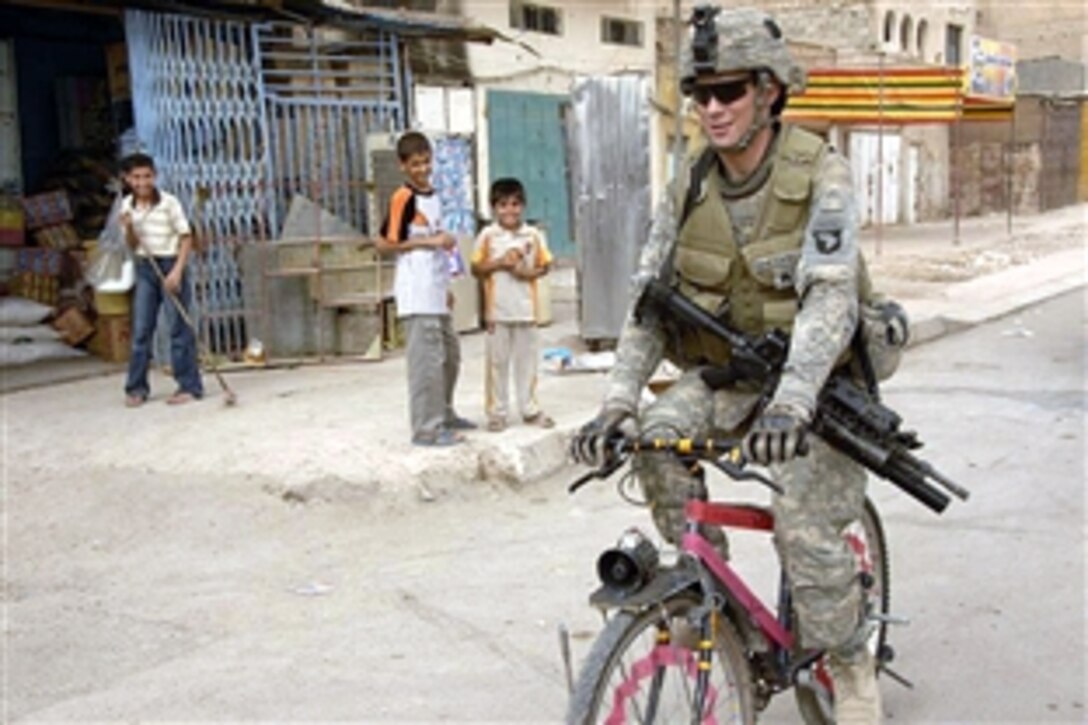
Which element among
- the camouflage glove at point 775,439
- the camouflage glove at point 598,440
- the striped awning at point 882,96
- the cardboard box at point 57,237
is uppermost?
the striped awning at point 882,96

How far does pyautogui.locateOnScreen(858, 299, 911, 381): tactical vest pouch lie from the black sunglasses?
574mm

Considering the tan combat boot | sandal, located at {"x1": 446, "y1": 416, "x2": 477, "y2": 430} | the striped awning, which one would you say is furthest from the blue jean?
the striped awning

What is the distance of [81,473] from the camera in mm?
6090

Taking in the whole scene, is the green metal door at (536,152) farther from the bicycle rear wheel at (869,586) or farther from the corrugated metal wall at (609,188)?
the bicycle rear wheel at (869,586)

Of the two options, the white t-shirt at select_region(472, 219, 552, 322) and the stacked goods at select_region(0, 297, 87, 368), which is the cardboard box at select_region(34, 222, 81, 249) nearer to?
the stacked goods at select_region(0, 297, 87, 368)

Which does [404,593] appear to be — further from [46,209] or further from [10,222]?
[10,222]

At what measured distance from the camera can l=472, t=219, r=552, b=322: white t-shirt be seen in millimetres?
6465

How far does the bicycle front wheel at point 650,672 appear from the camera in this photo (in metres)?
2.39

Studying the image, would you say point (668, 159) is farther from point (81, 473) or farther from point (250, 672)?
point (250, 672)

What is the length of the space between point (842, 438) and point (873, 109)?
15.1 metres

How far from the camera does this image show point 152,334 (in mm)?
7504

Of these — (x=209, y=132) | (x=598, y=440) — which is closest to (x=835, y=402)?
(x=598, y=440)

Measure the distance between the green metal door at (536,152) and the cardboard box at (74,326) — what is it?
6771mm

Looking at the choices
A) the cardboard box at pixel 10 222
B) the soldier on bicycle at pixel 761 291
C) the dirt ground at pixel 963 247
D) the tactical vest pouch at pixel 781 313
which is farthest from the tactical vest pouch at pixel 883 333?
the dirt ground at pixel 963 247
